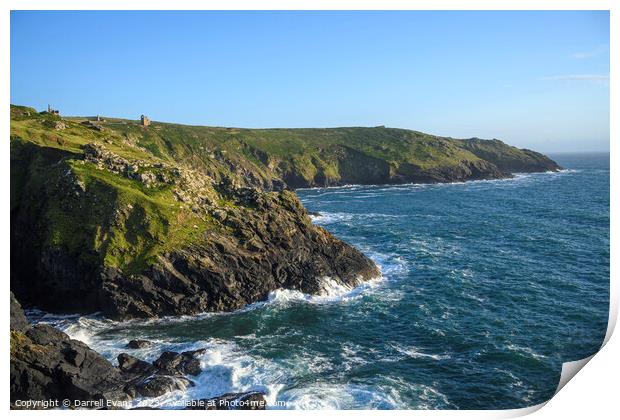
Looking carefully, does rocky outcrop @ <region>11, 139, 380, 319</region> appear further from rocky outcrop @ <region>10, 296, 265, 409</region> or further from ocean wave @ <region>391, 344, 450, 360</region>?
ocean wave @ <region>391, 344, 450, 360</region>

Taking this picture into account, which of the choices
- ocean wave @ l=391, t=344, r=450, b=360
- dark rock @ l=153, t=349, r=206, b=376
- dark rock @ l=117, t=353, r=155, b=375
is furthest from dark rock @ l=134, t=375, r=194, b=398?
ocean wave @ l=391, t=344, r=450, b=360

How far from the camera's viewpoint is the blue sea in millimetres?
31141

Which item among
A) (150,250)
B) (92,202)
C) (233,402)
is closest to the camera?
(233,402)

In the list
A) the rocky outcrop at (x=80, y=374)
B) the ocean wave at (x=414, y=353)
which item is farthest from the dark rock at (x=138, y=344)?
the ocean wave at (x=414, y=353)

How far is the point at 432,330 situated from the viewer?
40.0 m

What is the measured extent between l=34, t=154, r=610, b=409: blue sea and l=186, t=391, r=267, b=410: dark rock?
2.94 feet

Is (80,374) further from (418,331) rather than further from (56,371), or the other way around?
(418,331)

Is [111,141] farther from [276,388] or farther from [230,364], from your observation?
[276,388]

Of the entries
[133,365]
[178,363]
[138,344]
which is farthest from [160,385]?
[138,344]

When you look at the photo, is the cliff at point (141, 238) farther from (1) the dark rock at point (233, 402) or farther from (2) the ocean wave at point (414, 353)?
(1) the dark rock at point (233, 402)

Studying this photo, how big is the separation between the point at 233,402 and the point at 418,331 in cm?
1769

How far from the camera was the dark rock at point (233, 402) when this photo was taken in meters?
28.1

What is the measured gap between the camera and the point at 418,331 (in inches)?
1570
